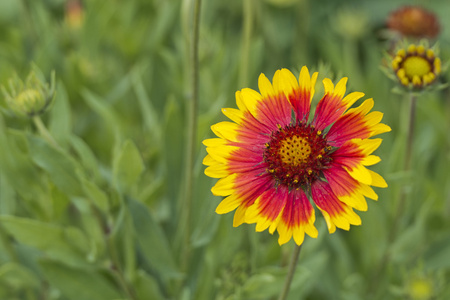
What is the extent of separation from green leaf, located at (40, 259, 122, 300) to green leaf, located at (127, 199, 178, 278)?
4.0 inches

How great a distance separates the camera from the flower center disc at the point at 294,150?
0.65 meters

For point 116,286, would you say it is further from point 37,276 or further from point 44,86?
point 44,86

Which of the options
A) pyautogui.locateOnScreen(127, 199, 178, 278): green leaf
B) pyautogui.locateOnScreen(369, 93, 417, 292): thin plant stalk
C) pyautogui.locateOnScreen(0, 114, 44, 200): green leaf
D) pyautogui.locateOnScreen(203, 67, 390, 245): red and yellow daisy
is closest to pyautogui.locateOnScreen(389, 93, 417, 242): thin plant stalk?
pyautogui.locateOnScreen(369, 93, 417, 292): thin plant stalk

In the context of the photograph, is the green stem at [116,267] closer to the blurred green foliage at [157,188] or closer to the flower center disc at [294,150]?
the blurred green foliage at [157,188]

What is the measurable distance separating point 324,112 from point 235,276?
0.37m

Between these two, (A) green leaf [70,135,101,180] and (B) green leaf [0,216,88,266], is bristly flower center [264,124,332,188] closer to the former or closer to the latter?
(A) green leaf [70,135,101,180]

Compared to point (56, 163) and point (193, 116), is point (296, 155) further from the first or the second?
point (56, 163)

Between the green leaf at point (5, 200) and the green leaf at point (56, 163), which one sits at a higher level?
the green leaf at point (56, 163)

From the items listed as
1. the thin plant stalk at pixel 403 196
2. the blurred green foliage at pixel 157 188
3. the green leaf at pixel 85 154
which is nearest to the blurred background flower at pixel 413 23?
the blurred green foliage at pixel 157 188

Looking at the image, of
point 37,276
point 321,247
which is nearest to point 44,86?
point 37,276

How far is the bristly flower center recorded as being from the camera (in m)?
0.63

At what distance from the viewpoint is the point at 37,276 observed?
102 centimetres

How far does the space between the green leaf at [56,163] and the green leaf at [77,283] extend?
0.50ft

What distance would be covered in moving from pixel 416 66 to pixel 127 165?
44cm
